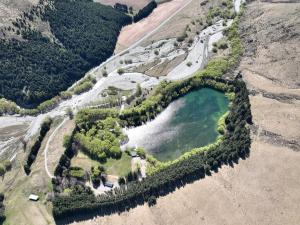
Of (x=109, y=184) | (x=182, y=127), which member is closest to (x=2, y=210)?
(x=109, y=184)

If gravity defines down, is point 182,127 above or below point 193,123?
above

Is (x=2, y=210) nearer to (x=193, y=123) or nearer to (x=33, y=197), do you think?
(x=33, y=197)

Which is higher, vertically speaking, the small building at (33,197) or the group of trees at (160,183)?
the small building at (33,197)

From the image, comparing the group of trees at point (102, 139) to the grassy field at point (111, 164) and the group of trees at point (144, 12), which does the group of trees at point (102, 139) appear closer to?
the grassy field at point (111, 164)

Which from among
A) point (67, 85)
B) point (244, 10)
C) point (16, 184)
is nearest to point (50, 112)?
point (67, 85)

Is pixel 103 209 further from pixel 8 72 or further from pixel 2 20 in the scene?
pixel 2 20

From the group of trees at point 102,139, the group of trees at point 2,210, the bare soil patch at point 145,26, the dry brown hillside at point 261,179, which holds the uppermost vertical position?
the bare soil patch at point 145,26

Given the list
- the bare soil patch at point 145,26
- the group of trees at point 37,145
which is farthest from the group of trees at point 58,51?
the group of trees at point 37,145
